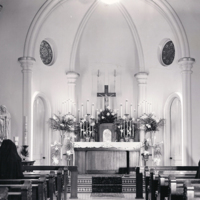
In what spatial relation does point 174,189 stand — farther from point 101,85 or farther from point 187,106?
point 101,85

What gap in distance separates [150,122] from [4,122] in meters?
5.44

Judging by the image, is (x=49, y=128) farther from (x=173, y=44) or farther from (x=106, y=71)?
(x=173, y=44)

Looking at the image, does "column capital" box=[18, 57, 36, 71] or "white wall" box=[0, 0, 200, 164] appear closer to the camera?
"column capital" box=[18, 57, 36, 71]

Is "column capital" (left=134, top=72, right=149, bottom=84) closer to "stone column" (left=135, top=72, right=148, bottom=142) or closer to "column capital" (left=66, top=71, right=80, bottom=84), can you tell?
"stone column" (left=135, top=72, right=148, bottom=142)

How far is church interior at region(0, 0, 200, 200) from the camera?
14680mm

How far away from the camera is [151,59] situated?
678 inches

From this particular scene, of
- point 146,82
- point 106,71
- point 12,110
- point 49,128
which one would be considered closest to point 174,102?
point 146,82

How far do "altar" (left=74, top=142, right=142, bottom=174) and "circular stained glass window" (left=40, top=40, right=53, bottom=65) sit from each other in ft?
12.5

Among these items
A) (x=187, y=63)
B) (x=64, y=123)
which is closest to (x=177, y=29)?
(x=187, y=63)

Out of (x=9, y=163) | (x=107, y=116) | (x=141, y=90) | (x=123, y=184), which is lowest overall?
(x=123, y=184)

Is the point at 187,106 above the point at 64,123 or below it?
above

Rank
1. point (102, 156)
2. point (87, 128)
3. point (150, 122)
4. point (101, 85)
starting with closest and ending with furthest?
point (102, 156) → point (150, 122) → point (87, 128) → point (101, 85)

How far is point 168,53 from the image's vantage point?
16844mm

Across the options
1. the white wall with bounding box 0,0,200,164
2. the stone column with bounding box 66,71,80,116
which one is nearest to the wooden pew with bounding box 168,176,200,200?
the white wall with bounding box 0,0,200,164
